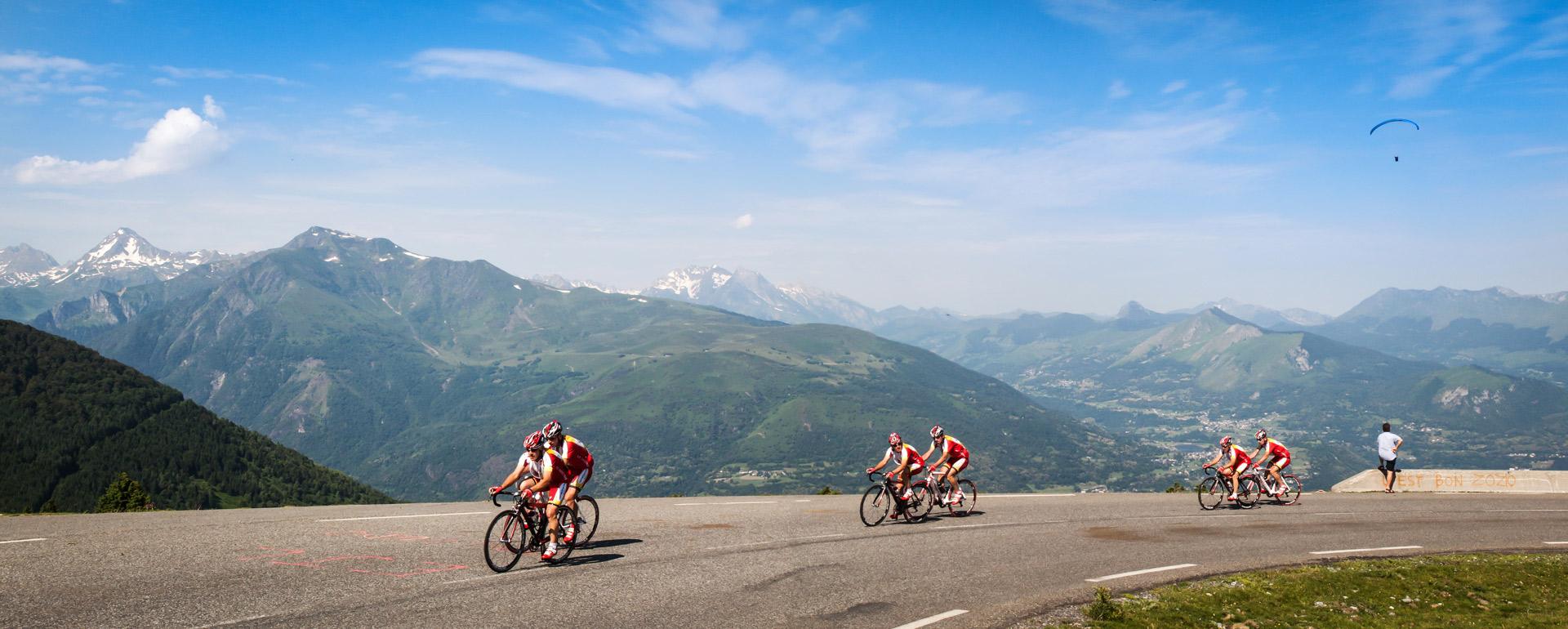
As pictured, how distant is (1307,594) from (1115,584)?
127 inches

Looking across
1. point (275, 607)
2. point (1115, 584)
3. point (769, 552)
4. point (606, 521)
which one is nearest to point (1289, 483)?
point (1115, 584)

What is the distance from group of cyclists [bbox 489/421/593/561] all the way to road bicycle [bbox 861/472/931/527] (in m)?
8.74

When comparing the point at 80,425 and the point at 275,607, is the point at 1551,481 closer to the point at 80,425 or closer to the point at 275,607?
the point at 275,607

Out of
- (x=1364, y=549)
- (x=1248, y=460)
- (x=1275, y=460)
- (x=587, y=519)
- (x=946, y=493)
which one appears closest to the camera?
(x=587, y=519)

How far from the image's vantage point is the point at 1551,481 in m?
36.4

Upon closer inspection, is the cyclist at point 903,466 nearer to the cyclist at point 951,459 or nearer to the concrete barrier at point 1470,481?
the cyclist at point 951,459

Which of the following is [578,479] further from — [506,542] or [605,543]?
[605,543]

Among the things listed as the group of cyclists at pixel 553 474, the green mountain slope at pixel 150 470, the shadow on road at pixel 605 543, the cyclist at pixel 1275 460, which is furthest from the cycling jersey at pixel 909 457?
the green mountain slope at pixel 150 470

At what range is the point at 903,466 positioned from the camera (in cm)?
2327

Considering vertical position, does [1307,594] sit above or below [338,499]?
above

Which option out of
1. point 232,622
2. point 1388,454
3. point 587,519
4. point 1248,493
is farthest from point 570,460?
point 1388,454

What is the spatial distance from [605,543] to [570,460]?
3.16m

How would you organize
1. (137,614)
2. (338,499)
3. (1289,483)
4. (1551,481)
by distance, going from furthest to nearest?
(338,499)
(1551,481)
(1289,483)
(137,614)

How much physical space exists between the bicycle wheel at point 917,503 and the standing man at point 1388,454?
70.1ft
